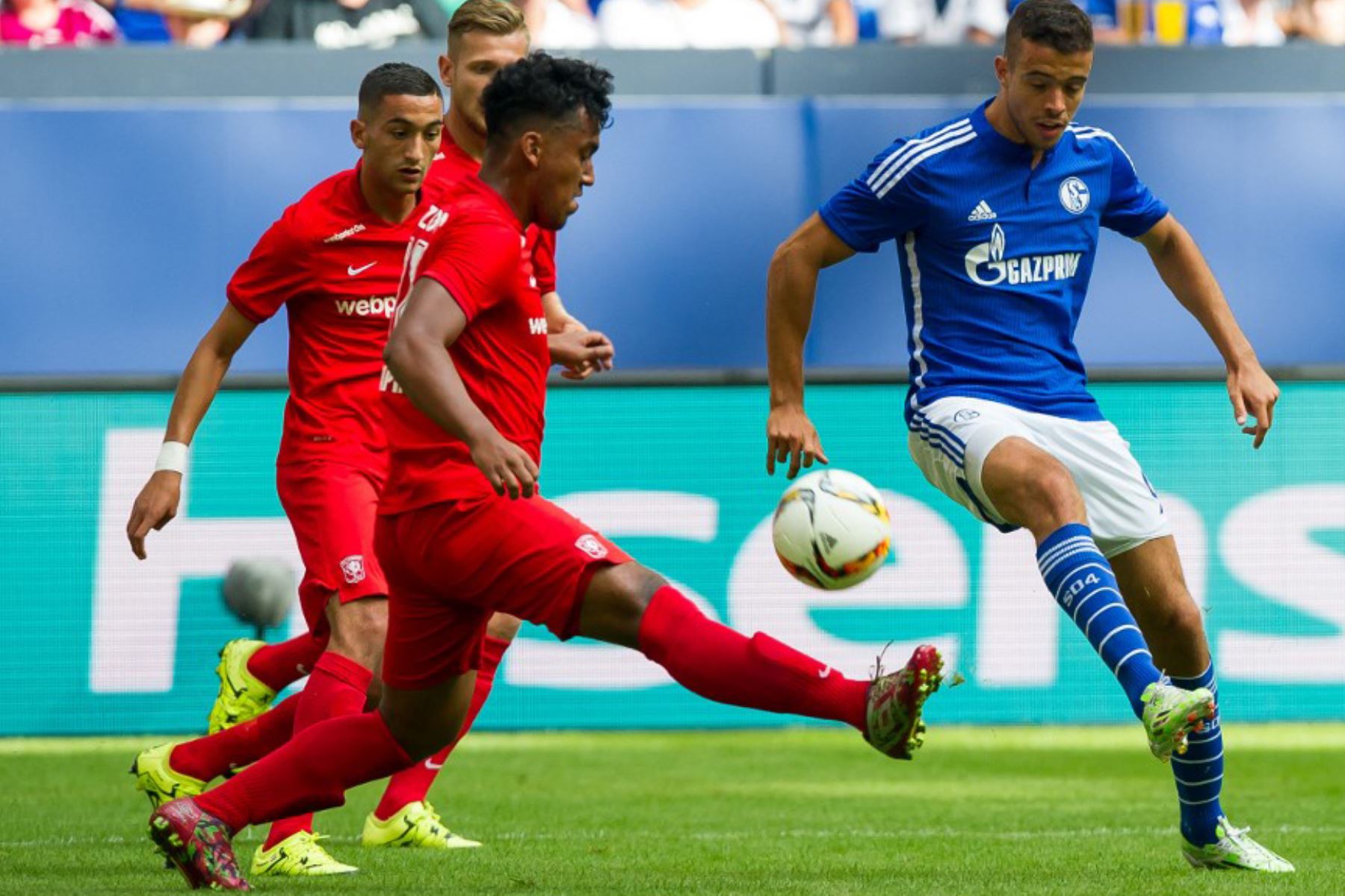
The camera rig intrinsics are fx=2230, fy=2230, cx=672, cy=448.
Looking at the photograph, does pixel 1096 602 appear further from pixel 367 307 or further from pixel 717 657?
pixel 367 307

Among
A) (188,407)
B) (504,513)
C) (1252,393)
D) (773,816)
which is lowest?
(773,816)

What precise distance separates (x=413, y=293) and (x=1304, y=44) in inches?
312

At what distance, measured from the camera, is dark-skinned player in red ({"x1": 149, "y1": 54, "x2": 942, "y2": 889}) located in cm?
499

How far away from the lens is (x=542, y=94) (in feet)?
17.2

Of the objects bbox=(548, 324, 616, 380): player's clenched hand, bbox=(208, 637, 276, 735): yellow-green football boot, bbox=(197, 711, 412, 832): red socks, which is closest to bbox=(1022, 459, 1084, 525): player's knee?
bbox=(548, 324, 616, 380): player's clenched hand

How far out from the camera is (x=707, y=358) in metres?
11.2

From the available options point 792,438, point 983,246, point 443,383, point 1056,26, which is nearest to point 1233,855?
point 792,438

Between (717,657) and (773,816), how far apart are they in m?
3.16

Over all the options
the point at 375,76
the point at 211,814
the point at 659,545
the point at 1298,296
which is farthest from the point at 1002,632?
the point at 211,814

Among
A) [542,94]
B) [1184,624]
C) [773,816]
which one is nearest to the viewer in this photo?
[542,94]

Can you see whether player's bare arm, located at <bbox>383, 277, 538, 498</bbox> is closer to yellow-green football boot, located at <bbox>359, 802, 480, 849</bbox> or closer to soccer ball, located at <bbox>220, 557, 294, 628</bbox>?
yellow-green football boot, located at <bbox>359, 802, 480, 849</bbox>

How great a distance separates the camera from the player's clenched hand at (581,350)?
5867 mm

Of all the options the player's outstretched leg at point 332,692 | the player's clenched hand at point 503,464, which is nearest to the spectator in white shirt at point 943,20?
the player's outstretched leg at point 332,692

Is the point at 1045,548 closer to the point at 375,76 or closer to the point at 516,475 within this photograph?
the point at 516,475
